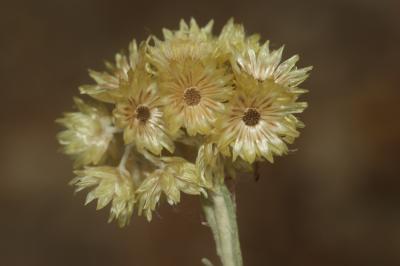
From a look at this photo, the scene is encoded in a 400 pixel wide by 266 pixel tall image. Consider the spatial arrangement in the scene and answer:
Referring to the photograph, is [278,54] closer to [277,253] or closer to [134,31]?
[277,253]

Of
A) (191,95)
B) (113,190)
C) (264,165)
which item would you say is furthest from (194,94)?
(264,165)

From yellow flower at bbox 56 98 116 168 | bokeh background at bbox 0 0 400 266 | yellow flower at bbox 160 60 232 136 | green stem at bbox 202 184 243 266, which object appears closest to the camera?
yellow flower at bbox 160 60 232 136

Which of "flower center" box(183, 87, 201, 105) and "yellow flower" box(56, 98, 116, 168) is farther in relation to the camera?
"yellow flower" box(56, 98, 116, 168)

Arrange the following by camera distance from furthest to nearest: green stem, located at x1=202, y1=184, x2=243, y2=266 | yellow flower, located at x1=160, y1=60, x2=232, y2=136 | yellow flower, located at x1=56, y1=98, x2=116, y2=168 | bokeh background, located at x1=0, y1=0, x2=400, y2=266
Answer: bokeh background, located at x1=0, y1=0, x2=400, y2=266, yellow flower, located at x1=56, y1=98, x2=116, y2=168, green stem, located at x1=202, y1=184, x2=243, y2=266, yellow flower, located at x1=160, y1=60, x2=232, y2=136

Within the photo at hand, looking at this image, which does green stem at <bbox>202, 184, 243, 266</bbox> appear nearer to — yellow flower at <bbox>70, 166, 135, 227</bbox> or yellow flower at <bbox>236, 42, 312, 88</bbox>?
yellow flower at <bbox>70, 166, 135, 227</bbox>

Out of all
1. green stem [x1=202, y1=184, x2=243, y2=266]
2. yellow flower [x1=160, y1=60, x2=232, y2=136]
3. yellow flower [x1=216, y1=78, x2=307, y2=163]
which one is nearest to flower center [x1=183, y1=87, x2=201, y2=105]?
yellow flower [x1=160, y1=60, x2=232, y2=136]
